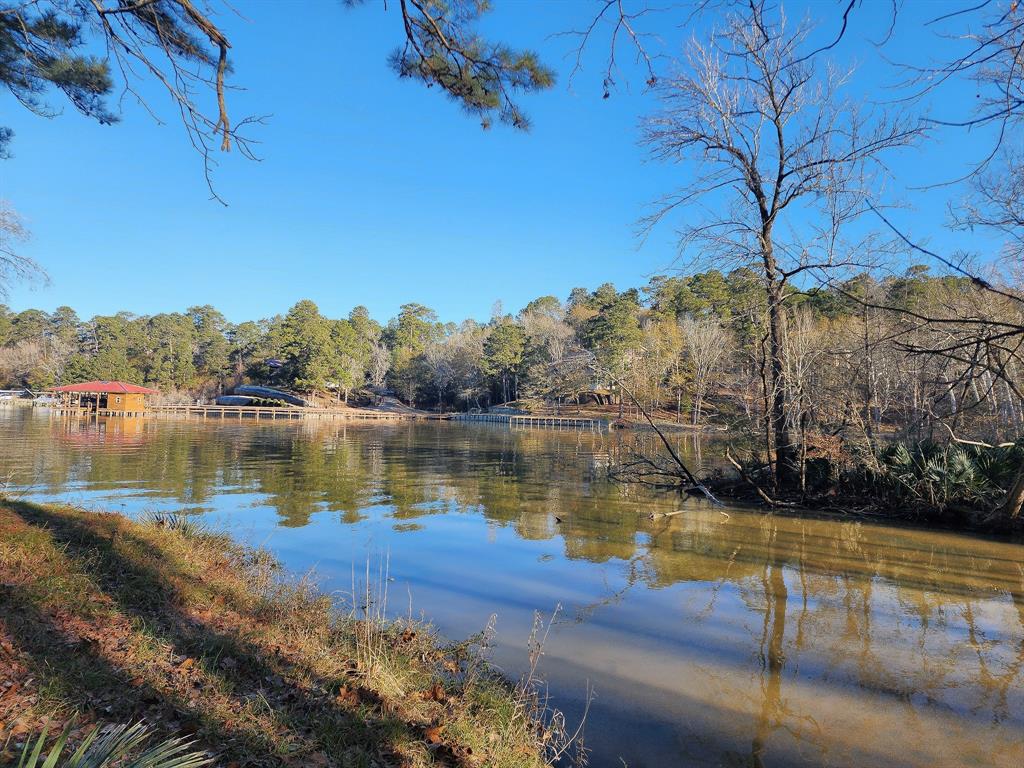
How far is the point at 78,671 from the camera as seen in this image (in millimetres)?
3346

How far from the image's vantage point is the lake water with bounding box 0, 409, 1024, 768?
417cm

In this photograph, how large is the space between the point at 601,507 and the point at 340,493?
6872 mm

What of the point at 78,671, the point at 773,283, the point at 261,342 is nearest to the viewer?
the point at 78,671

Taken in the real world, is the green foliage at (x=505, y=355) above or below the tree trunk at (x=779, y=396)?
above

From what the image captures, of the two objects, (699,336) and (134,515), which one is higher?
(699,336)

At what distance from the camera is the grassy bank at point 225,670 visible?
3.08m

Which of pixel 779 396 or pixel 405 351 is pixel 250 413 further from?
pixel 779 396

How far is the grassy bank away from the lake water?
891mm

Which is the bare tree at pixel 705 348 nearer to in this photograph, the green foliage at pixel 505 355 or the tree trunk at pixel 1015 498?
the green foliage at pixel 505 355

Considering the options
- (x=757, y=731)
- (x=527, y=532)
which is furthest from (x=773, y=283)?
(x=757, y=731)

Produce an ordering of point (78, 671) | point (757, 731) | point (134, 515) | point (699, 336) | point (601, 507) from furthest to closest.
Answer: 1. point (699, 336)
2. point (601, 507)
3. point (134, 515)
4. point (757, 731)
5. point (78, 671)

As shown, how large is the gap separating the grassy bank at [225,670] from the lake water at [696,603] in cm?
89

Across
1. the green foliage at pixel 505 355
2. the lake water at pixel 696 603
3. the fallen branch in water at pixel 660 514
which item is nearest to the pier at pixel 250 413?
the green foliage at pixel 505 355

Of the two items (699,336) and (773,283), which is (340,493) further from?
(699,336)
